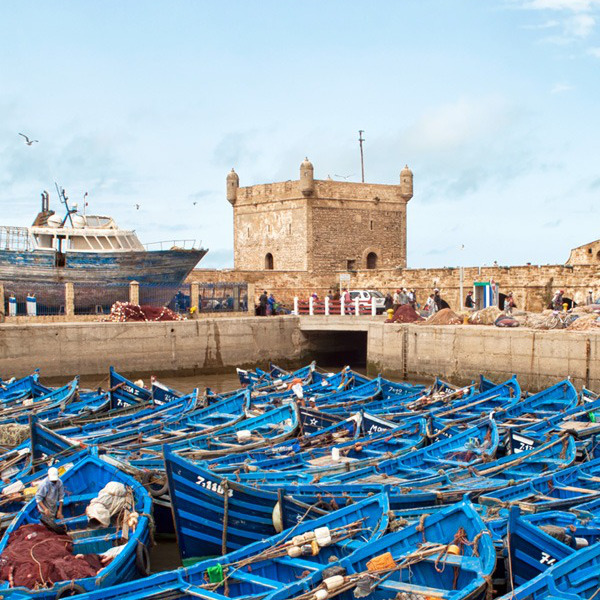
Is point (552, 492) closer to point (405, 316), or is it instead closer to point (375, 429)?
point (375, 429)

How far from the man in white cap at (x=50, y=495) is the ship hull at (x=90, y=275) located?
22.2 m

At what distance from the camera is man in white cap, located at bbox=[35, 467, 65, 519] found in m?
9.48

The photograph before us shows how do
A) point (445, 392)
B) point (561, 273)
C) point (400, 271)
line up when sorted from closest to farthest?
point (445, 392) < point (561, 273) < point (400, 271)

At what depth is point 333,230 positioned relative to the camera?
44219 millimetres

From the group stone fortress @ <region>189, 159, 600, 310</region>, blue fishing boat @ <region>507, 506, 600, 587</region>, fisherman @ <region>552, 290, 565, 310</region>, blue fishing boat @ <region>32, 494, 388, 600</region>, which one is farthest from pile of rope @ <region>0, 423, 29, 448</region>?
stone fortress @ <region>189, 159, 600, 310</region>

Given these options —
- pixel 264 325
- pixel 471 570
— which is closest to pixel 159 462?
pixel 471 570

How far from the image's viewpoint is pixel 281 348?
102 feet

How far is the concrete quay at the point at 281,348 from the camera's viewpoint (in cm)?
2327

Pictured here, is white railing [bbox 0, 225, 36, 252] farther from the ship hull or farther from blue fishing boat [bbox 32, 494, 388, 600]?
blue fishing boat [bbox 32, 494, 388, 600]

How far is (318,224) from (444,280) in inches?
369

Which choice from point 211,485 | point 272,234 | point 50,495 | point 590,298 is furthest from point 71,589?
point 272,234

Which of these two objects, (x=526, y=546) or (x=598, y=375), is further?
(x=598, y=375)

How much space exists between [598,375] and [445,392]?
17.3 feet

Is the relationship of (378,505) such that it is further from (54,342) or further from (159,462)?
(54,342)
